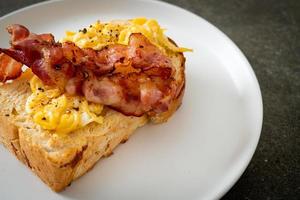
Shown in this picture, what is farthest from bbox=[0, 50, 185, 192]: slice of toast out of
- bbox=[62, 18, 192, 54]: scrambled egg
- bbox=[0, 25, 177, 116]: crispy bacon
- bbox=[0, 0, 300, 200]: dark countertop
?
bbox=[0, 0, 300, 200]: dark countertop

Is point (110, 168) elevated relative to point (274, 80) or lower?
elevated

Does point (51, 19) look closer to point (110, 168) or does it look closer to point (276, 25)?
point (110, 168)

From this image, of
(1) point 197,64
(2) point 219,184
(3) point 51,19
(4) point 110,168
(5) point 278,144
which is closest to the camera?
(2) point 219,184

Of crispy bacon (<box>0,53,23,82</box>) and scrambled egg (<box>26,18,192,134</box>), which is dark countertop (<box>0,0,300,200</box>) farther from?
crispy bacon (<box>0,53,23,82</box>)

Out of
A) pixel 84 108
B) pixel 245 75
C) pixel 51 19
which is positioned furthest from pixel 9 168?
pixel 245 75

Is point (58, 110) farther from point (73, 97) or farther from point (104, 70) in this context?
point (104, 70)

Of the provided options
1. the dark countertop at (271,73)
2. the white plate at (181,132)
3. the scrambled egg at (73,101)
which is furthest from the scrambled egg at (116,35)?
the dark countertop at (271,73)

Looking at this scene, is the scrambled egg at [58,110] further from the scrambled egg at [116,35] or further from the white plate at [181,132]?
the scrambled egg at [116,35]
